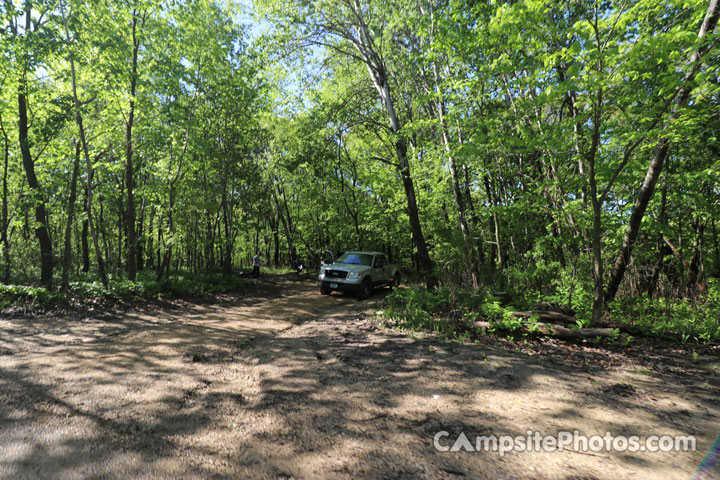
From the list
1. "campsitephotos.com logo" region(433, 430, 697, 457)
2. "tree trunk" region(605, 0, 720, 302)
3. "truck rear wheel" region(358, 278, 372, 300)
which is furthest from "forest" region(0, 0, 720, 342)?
"campsitephotos.com logo" region(433, 430, 697, 457)

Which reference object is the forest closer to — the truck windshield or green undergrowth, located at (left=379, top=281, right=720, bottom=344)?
green undergrowth, located at (left=379, top=281, right=720, bottom=344)

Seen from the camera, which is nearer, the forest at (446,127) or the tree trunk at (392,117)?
the forest at (446,127)

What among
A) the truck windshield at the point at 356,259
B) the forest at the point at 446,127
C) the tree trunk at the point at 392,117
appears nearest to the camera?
the forest at the point at 446,127

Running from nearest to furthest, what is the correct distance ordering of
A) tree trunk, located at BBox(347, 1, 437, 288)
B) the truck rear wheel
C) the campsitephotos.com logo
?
1. the campsitephotos.com logo
2. tree trunk, located at BBox(347, 1, 437, 288)
3. the truck rear wheel

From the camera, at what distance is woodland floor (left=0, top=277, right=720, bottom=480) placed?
230cm

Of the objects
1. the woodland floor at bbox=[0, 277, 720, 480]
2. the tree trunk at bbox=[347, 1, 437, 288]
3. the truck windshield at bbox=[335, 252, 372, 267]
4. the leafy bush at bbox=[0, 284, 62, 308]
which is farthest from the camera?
the truck windshield at bbox=[335, 252, 372, 267]

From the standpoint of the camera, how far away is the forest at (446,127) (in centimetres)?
524

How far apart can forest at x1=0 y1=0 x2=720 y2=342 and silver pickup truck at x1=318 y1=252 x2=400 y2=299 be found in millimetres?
1977

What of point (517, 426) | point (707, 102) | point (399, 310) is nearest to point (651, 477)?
point (517, 426)

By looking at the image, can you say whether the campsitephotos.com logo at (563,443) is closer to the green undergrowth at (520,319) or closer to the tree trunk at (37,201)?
the green undergrowth at (520,319)

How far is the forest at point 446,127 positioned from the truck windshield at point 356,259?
2.39 metres

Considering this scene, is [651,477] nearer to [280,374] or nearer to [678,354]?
[280,374]

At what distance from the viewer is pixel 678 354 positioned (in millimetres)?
4945

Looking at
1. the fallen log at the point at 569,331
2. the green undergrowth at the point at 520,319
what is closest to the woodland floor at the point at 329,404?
the fallen log at the point at 569,331
